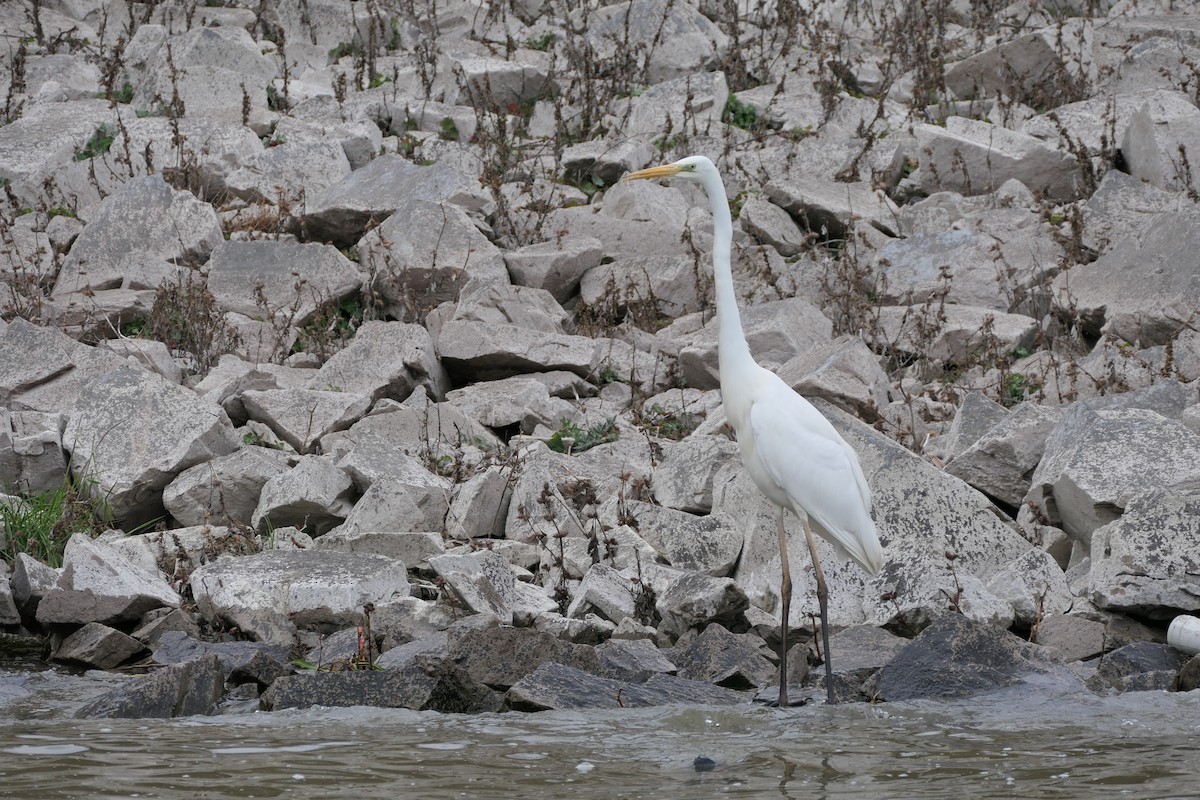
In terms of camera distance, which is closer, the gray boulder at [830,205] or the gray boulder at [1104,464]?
the gray boulder at [1104,464]

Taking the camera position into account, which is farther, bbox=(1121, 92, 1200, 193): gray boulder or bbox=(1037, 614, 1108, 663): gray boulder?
bbox=(1121, 92, 1200, 193): gray boulder

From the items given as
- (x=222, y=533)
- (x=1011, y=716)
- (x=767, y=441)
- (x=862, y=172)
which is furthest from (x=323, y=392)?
(x=862, y=172)

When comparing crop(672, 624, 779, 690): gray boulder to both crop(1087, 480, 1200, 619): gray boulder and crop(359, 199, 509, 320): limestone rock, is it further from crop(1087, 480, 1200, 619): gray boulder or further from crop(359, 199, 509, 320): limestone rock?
crop(359, 199, 509, 320): limestone rock

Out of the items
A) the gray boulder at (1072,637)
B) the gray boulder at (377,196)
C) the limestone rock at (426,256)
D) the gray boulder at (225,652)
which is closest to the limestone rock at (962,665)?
the gray boulder at (1072,637)

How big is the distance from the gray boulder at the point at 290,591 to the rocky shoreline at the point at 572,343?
0.02m

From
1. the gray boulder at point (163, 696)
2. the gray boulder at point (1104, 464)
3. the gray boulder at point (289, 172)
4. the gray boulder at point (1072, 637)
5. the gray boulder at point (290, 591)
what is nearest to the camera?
the gray boulder at point (163, 696)

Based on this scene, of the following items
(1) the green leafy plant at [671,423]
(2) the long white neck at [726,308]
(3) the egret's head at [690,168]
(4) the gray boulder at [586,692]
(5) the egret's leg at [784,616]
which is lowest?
(1) the green leafy plant at [671,423]

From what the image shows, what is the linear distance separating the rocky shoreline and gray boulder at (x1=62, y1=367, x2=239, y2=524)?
0.08ft

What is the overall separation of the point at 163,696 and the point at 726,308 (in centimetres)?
284

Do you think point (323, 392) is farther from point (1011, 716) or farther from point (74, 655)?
point (1011, 716)

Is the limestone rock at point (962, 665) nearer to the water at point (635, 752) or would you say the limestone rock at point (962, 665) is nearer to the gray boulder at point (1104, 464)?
the water at point (635, 752)

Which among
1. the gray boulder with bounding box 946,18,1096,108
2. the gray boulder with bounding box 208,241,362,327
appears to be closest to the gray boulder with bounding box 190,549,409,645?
the gray boulder with bounding box 208,241,362,327

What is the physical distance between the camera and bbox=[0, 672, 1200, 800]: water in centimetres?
370

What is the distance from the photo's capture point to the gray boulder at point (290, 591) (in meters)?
5.88
